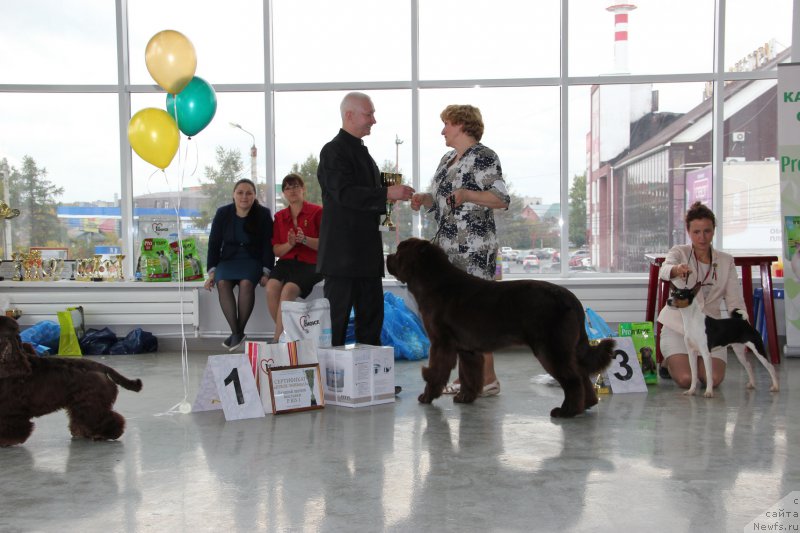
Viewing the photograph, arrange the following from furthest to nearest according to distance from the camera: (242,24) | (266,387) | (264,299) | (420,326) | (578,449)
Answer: (242,24) → (264,299) → (420,326) → (266,387) → (578,449)

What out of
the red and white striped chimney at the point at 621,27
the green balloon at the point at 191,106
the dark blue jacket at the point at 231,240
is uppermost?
the red and white striped chimney at the point at 621,27

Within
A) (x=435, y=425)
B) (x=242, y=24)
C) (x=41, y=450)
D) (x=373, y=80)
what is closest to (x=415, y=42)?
(x=373, y=80)

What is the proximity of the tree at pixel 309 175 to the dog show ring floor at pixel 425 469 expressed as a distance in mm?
3508

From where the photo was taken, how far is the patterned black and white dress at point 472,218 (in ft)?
13.2

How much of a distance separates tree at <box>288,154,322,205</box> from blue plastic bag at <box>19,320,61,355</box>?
2.38 m

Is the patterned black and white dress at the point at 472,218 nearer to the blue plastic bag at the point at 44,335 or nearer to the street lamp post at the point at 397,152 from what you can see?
the street lamp post at the point at 397,152

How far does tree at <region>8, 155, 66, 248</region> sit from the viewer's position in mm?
7340

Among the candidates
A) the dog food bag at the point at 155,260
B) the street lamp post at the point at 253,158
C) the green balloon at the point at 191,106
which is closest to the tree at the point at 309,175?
the street lamp post at the point at 253,158

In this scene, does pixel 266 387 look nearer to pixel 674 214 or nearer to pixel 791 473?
pixel 791 473


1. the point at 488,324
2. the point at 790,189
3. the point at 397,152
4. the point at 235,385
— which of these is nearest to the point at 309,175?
the point at 397,152

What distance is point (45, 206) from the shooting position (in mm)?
7363

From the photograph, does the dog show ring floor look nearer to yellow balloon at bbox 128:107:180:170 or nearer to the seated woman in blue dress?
yellow balloon at bbox 128:107:180:170

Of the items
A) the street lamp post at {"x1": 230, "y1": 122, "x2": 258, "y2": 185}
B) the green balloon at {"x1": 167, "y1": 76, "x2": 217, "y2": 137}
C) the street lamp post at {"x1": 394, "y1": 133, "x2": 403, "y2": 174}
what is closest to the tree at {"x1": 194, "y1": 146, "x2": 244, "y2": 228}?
the street lamp post at {"x1": 230, "y1": 122, "x2": 258, "y2": 185}

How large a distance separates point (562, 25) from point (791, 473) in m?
5.17
